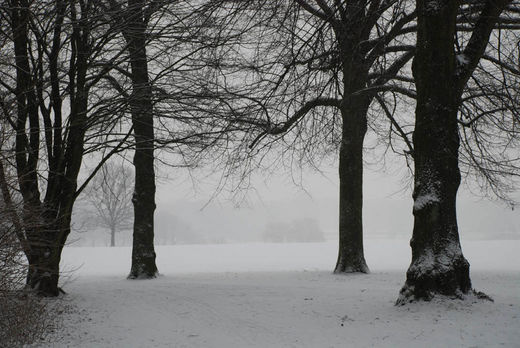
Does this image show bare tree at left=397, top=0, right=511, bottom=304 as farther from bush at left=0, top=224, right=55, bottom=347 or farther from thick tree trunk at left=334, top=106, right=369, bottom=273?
thick tree trunk at left=334, top=106, right=369, bottom=273

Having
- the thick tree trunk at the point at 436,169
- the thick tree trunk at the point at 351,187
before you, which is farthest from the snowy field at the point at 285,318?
the thick tree trunk at the point at 351,187

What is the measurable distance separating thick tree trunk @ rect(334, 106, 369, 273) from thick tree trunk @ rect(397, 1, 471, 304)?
16.3ft

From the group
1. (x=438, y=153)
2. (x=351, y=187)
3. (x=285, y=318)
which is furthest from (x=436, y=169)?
(x=351, y=187)

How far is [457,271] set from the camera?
5.86m

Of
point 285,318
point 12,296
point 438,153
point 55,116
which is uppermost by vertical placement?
point 55,116

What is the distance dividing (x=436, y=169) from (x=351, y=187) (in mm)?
5263

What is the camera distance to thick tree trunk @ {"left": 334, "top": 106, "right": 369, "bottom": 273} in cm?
1132

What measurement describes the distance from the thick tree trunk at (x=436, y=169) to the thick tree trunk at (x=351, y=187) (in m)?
4.97

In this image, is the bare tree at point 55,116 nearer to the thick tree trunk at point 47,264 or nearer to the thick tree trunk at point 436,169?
the thick tree trunk at point 47,264

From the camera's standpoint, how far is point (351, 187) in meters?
11.4

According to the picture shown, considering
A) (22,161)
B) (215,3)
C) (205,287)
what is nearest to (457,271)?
(205,287)

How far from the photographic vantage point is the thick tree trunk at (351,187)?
37.1 ft

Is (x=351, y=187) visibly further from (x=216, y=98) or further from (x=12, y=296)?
(x=12, y=296)

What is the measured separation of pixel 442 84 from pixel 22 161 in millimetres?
6828
